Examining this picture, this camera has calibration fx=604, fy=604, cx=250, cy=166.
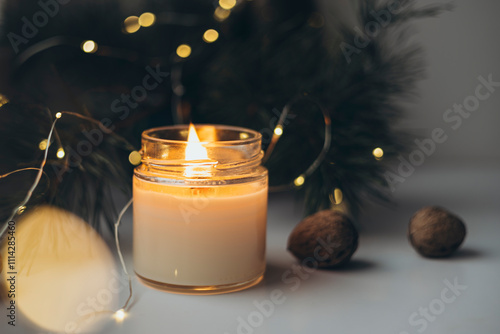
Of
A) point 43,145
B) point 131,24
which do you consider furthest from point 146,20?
point 43,145

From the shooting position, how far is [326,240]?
2.16 ft

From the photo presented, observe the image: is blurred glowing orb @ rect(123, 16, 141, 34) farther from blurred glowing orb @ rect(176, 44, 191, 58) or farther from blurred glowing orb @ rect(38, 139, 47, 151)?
blurred glowing orb @ rect(38, 139, 47, 151)

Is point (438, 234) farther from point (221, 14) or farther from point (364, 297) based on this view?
point (221, 14)

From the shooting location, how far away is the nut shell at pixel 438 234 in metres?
0.69

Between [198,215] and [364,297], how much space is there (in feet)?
0.60

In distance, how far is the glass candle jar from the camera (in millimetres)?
590

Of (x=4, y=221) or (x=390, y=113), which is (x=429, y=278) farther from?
(x=4, y=221)

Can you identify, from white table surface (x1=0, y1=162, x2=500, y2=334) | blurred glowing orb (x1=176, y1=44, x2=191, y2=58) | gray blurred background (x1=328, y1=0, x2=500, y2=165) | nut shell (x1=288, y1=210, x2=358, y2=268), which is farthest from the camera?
gray blurred background (x1=328, y1=0, x2=500, y2=165)

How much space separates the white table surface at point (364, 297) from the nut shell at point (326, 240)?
18mm

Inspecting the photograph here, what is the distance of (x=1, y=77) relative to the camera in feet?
2.71

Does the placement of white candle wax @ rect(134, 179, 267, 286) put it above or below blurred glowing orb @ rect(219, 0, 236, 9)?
below

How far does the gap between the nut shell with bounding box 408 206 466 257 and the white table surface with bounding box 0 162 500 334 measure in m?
0.01

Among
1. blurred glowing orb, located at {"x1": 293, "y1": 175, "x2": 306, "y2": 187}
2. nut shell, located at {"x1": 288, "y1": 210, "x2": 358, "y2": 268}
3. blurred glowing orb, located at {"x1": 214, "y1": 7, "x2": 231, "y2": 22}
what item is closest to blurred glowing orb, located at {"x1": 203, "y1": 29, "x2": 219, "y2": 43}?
blurred glowing orb, located at {"x1": 214, "y1": 7, "x2": 231, "y2": 22}

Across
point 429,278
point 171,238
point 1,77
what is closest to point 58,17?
point 1,77
